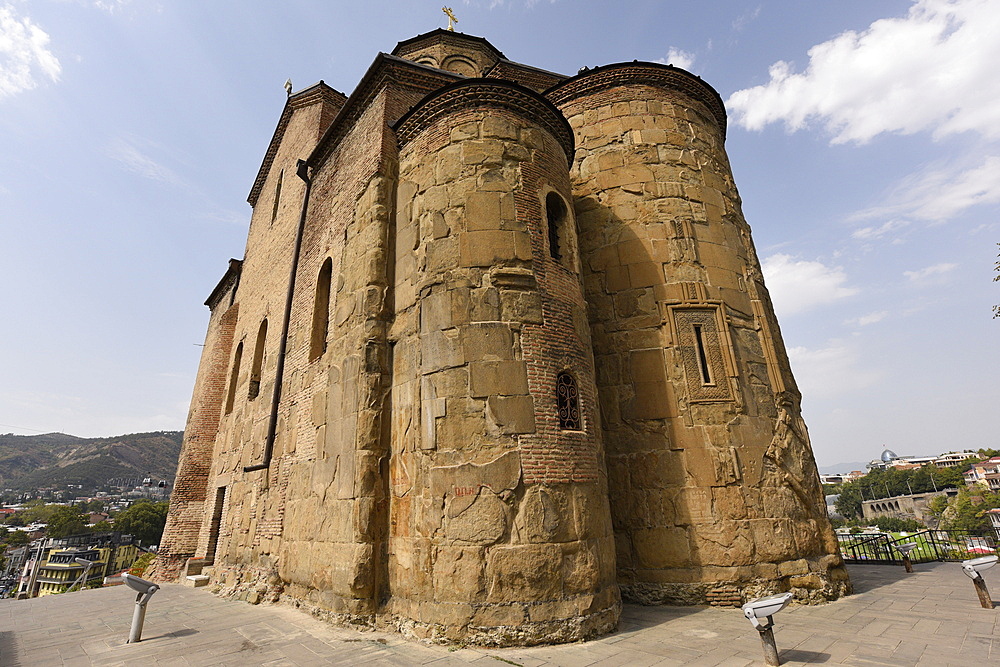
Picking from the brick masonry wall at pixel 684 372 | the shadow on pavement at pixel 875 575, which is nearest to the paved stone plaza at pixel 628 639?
the shadow on pavement at pixel 875 575

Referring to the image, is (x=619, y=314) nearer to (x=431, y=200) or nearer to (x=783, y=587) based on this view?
(x=431, y=200)

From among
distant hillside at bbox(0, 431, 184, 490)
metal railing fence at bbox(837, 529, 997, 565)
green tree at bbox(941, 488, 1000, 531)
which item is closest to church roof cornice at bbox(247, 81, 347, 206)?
metal railing fence at bbox(837, 529, 997, 565)

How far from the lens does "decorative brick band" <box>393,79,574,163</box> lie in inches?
321

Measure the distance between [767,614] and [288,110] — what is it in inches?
733

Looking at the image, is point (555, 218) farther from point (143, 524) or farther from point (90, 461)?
point (90, 461)

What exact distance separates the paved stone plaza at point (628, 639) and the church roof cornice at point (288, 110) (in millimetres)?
13944

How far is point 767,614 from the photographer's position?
4484 mm

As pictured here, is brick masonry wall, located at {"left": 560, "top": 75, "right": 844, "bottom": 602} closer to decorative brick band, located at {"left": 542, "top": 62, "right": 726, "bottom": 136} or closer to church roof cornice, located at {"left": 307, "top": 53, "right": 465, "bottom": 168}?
decorative brick band, located at {"left": 542, "top": 62, "right": 726, "bottom": 136}

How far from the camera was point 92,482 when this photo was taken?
148 m

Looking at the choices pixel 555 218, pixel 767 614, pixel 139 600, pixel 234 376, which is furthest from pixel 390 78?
pixel 767 614

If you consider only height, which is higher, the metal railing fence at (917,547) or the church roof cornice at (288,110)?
the church roof cornice at (288,110)

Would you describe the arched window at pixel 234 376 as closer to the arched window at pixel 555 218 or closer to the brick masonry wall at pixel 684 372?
the arched window at pixel 555 218

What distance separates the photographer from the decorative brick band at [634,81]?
10.6m

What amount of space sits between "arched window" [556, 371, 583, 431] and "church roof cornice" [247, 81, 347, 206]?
12.7 meters
